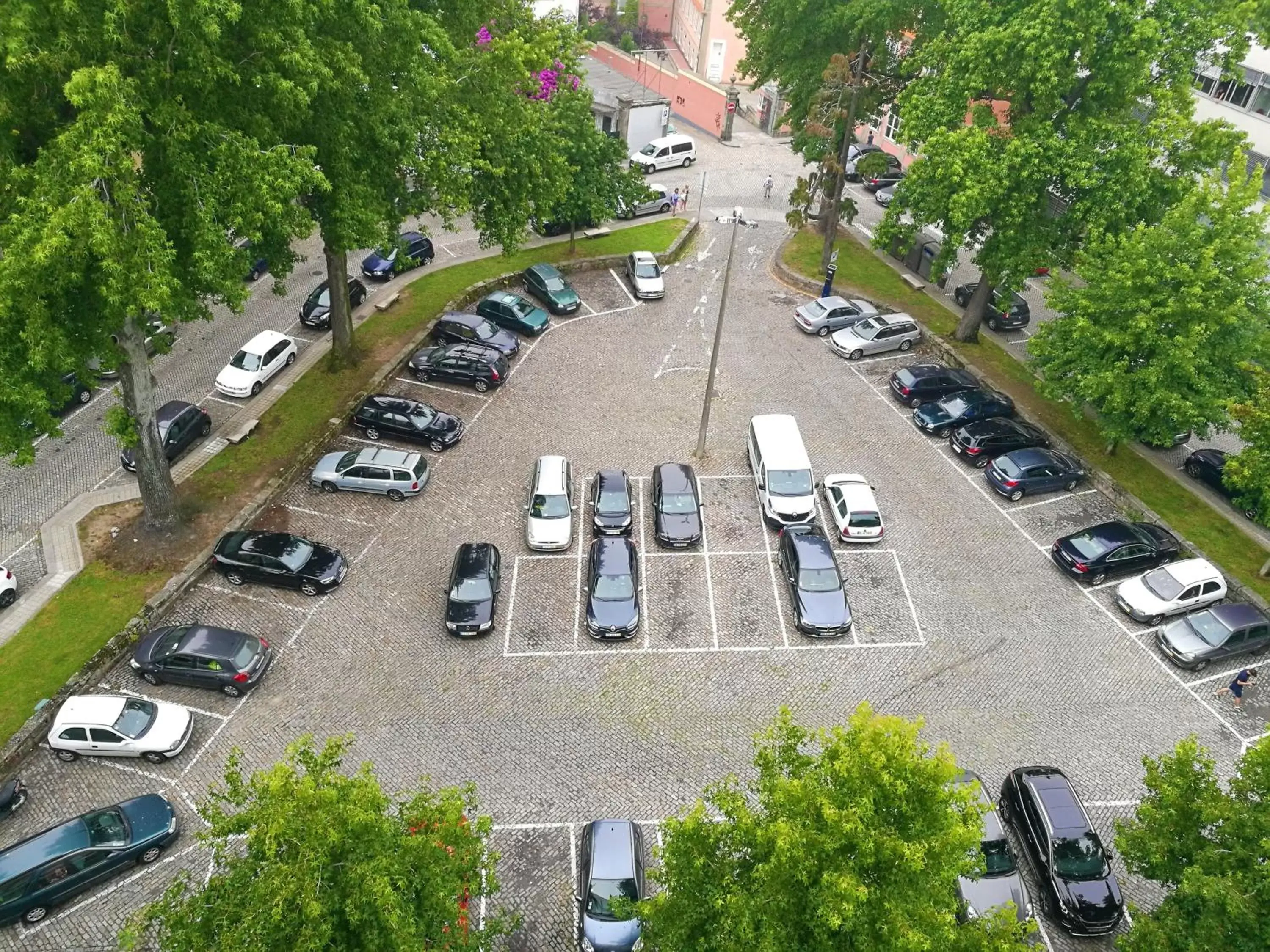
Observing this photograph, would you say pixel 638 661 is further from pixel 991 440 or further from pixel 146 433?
pixel 991 440

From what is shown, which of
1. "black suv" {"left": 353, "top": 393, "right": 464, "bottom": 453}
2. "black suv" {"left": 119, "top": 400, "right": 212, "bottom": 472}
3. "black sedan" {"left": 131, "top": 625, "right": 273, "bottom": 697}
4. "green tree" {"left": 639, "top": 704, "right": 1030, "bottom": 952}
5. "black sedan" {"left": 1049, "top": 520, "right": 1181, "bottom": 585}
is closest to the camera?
"green tree" {"left": 639, "top": 704, "right": 1030, "bottom": 952}

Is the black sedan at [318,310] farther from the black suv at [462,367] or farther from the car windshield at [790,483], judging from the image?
the car windshield at [790,483]

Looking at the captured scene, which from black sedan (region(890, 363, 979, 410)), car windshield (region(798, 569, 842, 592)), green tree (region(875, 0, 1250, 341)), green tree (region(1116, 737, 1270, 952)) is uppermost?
green tree (region(875, 0, 1250, 341))

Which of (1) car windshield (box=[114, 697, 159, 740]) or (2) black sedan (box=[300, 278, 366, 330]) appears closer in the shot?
(1) car windshield (box=[114, 697, 159, 740])

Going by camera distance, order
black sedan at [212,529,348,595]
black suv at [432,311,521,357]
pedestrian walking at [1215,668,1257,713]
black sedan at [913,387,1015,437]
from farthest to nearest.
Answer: black suv at [432,311,521,357] < black sedan at [913,387,1015,437] < black sedan at [212,529,348,595] < pedestrian walking at [1215,668,1257,713]

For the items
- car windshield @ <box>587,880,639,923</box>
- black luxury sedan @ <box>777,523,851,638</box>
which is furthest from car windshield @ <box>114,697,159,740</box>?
black luxury sedan @ <box>777,523,851,638</box>

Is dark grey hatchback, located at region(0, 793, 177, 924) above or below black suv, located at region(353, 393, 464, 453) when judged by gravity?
below

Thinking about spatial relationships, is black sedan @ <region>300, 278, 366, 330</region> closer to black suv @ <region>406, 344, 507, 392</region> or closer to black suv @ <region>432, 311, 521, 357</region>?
black suv @ <region>432, 311, 521, 357</region>

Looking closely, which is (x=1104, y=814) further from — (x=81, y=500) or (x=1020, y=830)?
(x=81, y=500)

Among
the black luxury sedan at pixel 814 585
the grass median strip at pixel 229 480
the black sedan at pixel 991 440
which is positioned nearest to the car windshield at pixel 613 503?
the black luxury sedan at pixel 814 585
